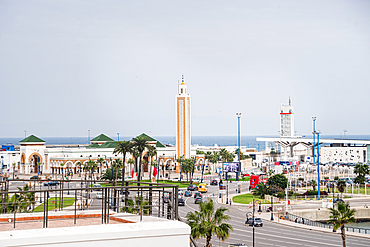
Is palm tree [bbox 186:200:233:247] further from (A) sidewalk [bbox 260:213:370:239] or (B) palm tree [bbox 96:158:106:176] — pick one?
(B) palm tree [bbox 96:158:106:176]

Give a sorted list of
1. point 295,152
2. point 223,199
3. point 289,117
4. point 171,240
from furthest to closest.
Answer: point 289,117 → point 295,152 → point 223,199 → point 171,240

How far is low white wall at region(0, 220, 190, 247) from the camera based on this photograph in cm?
683

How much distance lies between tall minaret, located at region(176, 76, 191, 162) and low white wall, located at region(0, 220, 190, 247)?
9246 cm

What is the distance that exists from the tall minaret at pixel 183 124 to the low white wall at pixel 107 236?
92.5 metres

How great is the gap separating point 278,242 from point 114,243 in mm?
31351

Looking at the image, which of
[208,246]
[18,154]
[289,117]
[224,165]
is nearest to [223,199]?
[224,165]

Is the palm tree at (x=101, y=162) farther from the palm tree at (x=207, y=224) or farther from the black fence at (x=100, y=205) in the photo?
the black fence at (x=100, y=205)

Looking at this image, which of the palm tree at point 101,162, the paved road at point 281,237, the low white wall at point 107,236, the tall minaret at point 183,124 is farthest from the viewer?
the tall minaret at point 183,124

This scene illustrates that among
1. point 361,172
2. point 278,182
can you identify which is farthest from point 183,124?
point 361,172

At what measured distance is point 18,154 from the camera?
105000mm

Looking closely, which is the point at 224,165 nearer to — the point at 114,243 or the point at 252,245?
the point at 252,245

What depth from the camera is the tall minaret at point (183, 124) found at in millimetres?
100375

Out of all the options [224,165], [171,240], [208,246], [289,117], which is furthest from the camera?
[289,117]

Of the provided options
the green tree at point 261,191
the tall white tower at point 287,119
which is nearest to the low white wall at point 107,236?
the green tree at point 261,191
